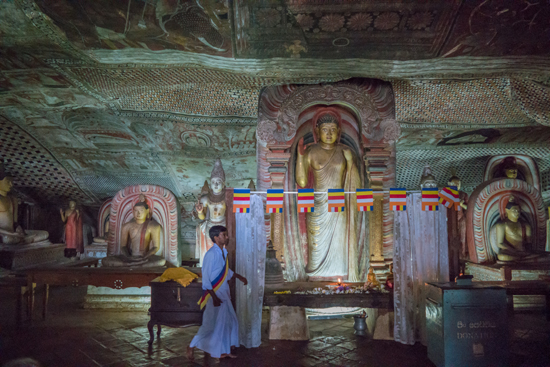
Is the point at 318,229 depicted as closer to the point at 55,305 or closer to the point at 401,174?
the point at 401,174

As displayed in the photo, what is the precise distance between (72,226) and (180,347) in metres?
8.23

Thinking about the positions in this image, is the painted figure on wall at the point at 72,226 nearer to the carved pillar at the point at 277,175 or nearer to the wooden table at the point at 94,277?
the wooden table at the point at 94,277

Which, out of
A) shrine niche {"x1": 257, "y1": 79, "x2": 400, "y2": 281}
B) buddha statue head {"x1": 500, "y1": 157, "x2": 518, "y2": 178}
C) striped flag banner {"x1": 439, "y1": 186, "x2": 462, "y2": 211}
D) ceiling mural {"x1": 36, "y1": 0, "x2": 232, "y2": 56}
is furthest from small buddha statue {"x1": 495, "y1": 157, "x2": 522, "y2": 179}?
ceiling mural {"x1": 36, "y1": 0, "x2": 232, "y2": 56}

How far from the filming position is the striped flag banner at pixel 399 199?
5.18m

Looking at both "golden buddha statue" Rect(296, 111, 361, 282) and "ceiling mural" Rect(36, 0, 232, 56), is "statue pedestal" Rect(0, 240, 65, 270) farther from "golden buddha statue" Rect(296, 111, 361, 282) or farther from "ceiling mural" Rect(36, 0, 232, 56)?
"golden buddha statue" Rect(296, 111, 361, 282)

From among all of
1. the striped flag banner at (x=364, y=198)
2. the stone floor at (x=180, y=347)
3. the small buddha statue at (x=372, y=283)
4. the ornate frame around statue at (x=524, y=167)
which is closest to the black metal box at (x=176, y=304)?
the stone floor at (x=180, y=347)

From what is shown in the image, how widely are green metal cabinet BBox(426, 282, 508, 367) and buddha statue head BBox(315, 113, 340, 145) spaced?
141 inches

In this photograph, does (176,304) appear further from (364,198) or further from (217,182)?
(217,182)

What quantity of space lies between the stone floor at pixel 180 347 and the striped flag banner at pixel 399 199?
199cm

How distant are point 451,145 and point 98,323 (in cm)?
933

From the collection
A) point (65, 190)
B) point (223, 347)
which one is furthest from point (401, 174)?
point (65, 190)

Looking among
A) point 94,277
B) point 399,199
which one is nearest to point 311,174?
point 399,199

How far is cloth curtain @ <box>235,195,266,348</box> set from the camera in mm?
5031

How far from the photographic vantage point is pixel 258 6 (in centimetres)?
501
